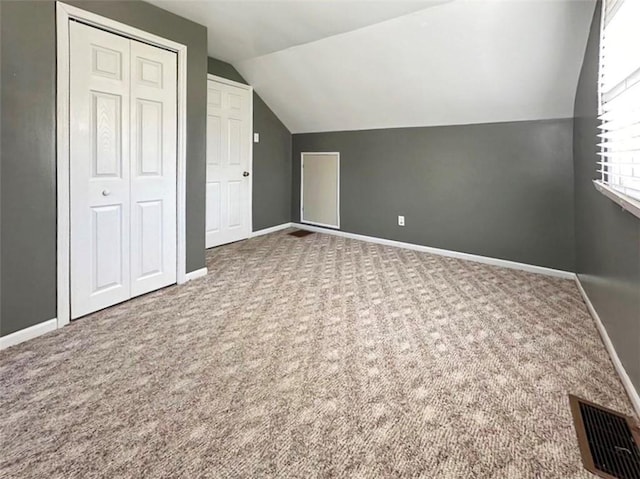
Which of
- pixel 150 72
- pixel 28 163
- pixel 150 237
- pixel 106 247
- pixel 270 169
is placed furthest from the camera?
pixel 270 169

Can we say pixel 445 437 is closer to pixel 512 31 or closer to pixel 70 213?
pixel 70 213

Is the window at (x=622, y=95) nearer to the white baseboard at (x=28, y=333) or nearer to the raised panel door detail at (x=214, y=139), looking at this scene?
the white baseboard at (x=28, y=333)

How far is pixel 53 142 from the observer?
223cm

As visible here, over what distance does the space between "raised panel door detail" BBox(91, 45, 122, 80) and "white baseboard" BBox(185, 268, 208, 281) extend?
1588 millimetres

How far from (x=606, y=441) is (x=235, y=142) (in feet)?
14.4

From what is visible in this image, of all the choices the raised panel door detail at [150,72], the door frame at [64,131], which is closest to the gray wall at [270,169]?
the raised panel door detail at [150,72]

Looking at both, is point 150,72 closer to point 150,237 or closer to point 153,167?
point 153,167

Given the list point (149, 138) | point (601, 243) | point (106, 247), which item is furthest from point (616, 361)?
point (149, 138)

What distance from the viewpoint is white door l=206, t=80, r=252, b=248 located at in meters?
4.43

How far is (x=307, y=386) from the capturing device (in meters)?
1.75

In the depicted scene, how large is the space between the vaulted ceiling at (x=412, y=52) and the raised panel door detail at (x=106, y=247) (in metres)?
1.57

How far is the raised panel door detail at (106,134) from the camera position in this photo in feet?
8.09

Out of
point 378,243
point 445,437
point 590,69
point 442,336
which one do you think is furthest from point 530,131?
point 445,437

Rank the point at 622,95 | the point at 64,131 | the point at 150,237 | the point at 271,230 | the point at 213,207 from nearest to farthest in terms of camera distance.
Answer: the point at 622,95 < the point at 64,131 < the point at 150,237 < the point at 213,207 < the point at 271,230
